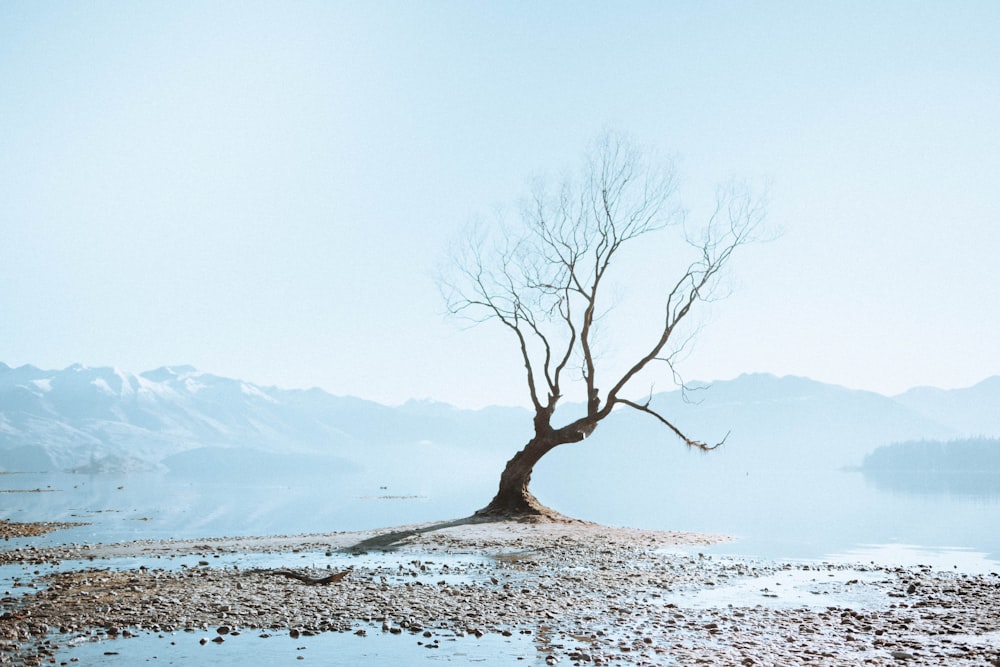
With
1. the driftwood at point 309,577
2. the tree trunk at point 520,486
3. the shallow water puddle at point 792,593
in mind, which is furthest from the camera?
the tree trunk at point 520,486

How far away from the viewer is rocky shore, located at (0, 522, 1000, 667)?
36.5 feet

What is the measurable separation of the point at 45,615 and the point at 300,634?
4232 mm

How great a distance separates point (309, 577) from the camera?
16.7 meters

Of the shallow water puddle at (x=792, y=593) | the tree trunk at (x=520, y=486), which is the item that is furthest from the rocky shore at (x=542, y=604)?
the tree trunk at (x=520, y=486)

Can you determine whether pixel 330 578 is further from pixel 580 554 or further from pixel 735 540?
pixel 735 540

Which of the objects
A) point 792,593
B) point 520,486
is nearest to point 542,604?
point 792,593

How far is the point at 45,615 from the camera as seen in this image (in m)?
12.5

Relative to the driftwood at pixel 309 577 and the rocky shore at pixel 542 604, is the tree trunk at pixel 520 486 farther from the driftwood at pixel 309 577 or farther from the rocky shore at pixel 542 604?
the driftwood at pixel 309 577

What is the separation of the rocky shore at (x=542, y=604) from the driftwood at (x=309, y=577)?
0.08m

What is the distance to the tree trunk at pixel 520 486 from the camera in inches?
1225

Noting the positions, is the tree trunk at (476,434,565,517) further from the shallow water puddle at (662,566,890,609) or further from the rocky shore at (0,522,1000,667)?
the shallow water puddle at (662,566,890,609)

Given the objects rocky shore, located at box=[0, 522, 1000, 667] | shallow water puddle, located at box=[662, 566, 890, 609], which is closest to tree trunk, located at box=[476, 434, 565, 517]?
rocky shore, located at box=[0, 522, 1000, 667]

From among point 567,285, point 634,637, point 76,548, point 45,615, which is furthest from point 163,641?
point 567,285

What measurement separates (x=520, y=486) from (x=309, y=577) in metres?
15.6
